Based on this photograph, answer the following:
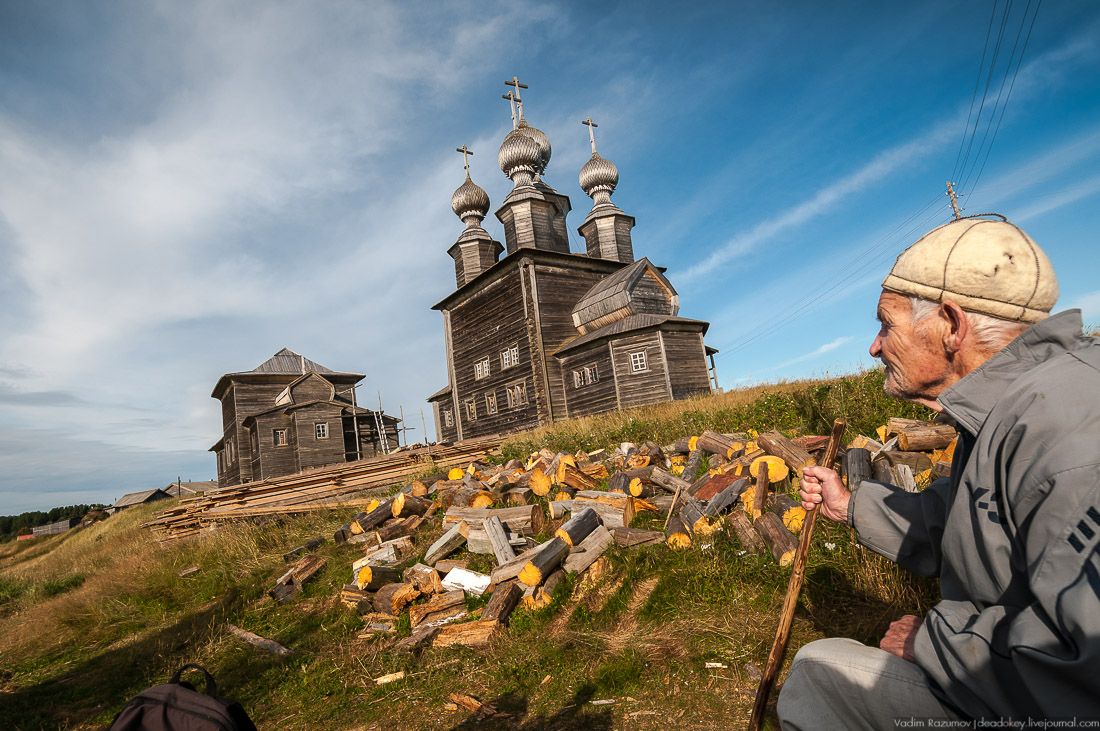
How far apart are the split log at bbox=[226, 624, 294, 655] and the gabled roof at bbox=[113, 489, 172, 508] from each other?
6019cm

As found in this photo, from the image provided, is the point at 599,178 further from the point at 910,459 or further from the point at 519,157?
the point at 910,459

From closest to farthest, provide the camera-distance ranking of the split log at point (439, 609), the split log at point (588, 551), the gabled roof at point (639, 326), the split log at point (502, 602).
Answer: the split log at point (502, 602), the split log at point (588, 551), the split log at point (439, 609), the gabled roof at point (639, 326)

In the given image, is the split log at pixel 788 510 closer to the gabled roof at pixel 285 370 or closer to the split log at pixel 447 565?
the split log at pixel 447 565

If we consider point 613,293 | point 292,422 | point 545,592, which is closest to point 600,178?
point 613,293

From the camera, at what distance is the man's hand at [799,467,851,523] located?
2357 millimetres

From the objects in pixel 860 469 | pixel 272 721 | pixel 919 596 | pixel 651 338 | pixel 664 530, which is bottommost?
pixel 272 721

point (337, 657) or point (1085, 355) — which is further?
point (337, 657)

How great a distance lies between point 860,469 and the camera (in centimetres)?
557

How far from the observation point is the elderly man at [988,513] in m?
1.18

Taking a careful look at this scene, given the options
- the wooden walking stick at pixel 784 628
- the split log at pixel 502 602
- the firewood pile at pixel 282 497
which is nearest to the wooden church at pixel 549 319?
the firewood pile at pixel 282 497

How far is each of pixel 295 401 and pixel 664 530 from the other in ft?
103

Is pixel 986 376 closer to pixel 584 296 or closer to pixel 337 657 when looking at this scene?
pixel 337 657

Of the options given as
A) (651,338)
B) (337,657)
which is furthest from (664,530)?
(651,338)

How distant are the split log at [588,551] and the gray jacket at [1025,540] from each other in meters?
4.18
